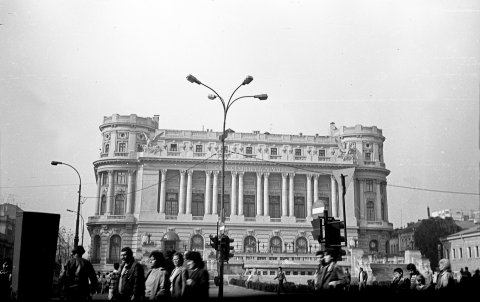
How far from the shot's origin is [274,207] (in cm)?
6888

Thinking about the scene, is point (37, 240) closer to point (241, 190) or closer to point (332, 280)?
point (332, 280)

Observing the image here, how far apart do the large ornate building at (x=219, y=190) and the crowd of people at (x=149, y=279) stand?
2073 inches

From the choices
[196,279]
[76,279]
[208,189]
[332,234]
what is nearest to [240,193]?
[208,189]

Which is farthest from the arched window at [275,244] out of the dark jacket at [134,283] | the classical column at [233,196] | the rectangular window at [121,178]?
the dark jacket at [134,283]

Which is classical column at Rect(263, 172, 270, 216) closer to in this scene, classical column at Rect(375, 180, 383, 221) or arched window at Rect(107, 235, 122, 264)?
classical column at Rect(375, 180, 383, 221)

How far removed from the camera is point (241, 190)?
221ft

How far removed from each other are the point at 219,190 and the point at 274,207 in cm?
754

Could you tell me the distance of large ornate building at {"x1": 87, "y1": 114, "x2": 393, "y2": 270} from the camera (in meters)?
64.6

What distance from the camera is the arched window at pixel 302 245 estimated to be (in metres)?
65.8

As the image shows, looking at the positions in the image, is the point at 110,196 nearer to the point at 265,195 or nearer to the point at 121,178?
the point at 121,178

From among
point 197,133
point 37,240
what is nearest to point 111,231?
point 197,133

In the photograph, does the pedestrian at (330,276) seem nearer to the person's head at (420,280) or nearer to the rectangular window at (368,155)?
the person's head at (420,280)

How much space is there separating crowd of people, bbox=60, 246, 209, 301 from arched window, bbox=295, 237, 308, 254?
56136 mm

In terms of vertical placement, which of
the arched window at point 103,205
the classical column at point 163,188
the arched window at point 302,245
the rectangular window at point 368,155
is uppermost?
the rectangular window at point 368,155
